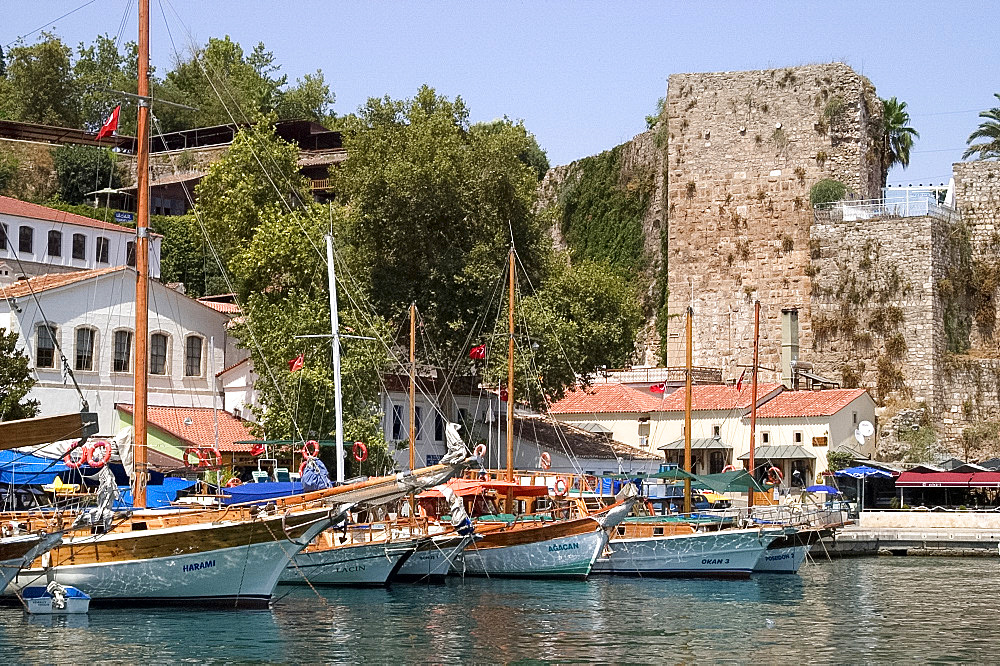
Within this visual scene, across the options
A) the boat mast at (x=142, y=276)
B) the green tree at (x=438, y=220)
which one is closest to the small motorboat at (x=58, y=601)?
the boat mast at (x=142, y=276)

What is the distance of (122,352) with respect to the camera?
4584cm

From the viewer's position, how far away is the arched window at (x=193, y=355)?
47.6 m

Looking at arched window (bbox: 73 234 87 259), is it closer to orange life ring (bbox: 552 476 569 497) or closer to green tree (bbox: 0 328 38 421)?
green tree (bbox: 0 328 38 421)

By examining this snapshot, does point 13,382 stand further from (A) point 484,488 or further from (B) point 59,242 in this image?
(B) point 59,242

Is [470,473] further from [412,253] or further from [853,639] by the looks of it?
[853,639]

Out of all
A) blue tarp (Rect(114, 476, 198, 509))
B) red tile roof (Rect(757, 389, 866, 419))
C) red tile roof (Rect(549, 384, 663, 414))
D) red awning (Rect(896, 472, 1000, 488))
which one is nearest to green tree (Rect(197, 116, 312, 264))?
red tile roof (Rect(549, 384, 663, 414))

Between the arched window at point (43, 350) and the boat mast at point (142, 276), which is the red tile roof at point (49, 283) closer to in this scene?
the arched window at point (43, 350)

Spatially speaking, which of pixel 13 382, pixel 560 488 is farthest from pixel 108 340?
pixel 560 488

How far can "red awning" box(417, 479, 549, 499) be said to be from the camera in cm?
3812

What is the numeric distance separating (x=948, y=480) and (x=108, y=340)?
2791cm

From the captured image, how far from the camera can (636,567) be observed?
3731 cm

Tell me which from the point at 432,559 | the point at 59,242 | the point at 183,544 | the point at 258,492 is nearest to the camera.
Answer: the point at 183,544

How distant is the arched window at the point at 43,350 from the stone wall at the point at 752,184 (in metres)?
27.8

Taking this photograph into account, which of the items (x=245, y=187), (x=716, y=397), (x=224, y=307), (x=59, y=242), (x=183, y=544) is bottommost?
(x=183, y=544)
